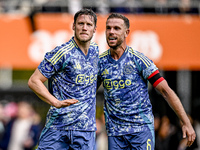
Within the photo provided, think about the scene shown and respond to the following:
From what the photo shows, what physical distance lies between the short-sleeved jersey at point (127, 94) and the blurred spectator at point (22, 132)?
5674 mm

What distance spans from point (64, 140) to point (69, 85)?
721 millimetres

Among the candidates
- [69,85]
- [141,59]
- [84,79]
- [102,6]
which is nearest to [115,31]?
[141,59]

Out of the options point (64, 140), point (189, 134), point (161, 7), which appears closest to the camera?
point (64, 140)

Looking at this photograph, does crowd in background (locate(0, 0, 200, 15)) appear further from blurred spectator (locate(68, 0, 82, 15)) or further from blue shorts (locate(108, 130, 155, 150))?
blue shorts (locate(108, 130, 155, 150))

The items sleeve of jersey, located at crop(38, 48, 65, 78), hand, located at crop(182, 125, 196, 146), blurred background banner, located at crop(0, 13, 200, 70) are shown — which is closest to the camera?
sleeve of jersey, located at crop(38, 48, 65, 78)

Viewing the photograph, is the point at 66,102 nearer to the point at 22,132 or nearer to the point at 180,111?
the point at 180,111

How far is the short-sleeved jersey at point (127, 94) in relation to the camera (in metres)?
6.41

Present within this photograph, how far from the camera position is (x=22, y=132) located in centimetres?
1215

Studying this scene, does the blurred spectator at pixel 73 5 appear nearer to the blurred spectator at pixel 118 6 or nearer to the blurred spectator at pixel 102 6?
the blurred spectator at pixel 102 6

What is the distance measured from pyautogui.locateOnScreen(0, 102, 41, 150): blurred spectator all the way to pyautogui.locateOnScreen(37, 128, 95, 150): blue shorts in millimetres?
5926

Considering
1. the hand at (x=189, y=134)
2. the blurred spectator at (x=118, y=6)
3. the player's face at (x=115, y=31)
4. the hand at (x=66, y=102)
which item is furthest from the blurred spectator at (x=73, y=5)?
the hand at (x=66, y=102)

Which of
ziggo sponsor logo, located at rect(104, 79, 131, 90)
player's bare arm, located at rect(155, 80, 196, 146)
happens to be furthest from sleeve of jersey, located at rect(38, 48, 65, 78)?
player's bare arm, located at rect(155, 80, 196, 146)

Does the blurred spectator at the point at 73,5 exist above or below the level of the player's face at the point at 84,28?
above

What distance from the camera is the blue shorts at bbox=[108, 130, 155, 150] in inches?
252
